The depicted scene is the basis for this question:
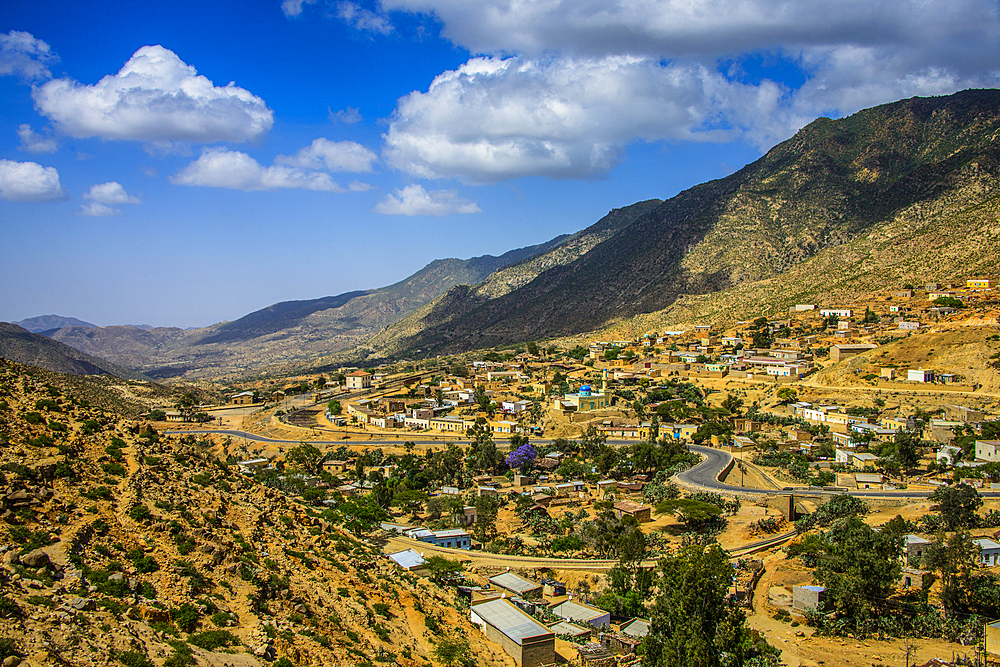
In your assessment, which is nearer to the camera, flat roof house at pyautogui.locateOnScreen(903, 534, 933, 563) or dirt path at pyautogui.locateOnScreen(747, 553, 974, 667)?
dirt path at pyautogui.locateOnScreen(747, 553, 974, 667)

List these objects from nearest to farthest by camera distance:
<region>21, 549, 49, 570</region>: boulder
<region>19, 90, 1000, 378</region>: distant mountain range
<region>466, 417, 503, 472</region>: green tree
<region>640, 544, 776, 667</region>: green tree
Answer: <region>21, 549, 49, 570</region>: boulder
<region>640, 544, 776, 667</region>: green tree
<region>466, 417, 503, 472</region>: green tree
<region>19, 90, 1000, 378</region>: distant mountain range

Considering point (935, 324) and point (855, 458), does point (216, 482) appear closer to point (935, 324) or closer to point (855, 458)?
point (855, 458)

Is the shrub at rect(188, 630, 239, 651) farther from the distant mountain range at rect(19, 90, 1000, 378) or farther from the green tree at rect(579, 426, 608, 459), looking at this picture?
the distant mountain range at rect(19, 90, 1000, 378)

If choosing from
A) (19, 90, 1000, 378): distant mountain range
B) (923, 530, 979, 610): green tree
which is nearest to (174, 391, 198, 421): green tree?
(923, 530, 979, 610): green tree

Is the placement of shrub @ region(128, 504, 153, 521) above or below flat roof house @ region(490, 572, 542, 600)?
above

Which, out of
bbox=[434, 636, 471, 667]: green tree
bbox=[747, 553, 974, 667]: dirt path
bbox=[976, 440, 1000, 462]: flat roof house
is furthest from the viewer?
bbox=[976, 440, 1000, 462]: flat roof house

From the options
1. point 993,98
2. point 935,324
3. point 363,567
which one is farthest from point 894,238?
point 363,567
